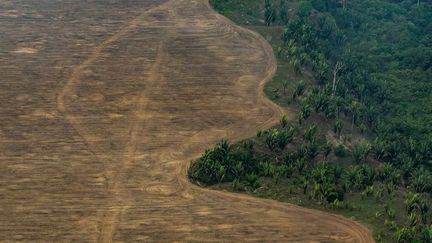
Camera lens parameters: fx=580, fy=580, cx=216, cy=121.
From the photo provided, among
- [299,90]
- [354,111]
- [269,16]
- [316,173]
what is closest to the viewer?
[316,173]

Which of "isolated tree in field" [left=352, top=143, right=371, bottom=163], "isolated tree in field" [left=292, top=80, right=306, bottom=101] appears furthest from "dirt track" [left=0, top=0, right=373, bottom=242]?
"isolated tree in field" [left=352, top=143, right=371, bottom=163]

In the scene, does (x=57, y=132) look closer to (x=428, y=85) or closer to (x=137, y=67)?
(x=137, y=67)

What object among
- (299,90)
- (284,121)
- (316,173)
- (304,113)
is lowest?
(316,173)

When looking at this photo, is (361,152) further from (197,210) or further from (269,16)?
(269,16)

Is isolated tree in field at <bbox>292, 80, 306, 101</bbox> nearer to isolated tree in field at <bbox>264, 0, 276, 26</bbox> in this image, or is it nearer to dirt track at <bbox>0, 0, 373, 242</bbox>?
dirt track at <bbox>0, 0, 373, 242</bbox>

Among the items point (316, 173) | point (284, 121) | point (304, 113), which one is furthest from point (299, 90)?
point (316, 173)

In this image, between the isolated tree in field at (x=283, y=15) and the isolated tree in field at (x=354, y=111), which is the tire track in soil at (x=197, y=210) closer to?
the isolated tree in field at (x=354, y=111)
